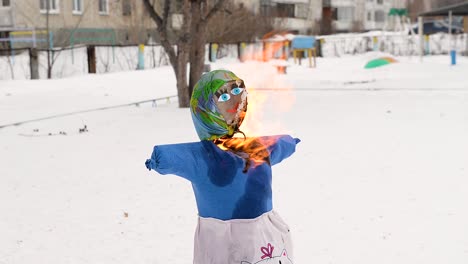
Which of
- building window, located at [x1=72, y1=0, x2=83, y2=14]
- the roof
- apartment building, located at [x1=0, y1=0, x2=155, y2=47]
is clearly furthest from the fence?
the roof

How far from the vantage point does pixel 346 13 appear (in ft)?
250

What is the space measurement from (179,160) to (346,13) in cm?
7648

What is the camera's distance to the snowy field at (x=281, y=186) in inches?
219

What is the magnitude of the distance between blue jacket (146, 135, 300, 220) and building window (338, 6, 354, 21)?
74.8 metres

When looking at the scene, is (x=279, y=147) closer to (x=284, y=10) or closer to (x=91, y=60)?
(x=91, y=60)

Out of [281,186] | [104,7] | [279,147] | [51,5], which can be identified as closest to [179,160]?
[279,147]

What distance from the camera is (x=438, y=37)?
50.2 meters

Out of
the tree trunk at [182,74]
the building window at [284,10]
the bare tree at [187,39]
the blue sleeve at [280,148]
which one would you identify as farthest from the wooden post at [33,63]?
the building window at [284,10]

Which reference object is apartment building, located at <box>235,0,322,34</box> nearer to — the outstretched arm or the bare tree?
the bare tree

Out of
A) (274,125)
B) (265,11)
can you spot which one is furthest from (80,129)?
(265,11)

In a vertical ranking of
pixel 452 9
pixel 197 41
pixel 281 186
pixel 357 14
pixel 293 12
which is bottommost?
pixel 281 186

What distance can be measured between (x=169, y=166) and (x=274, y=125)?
36.4 feet

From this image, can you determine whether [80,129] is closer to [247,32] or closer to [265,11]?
[247,32]

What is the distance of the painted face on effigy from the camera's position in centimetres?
236
